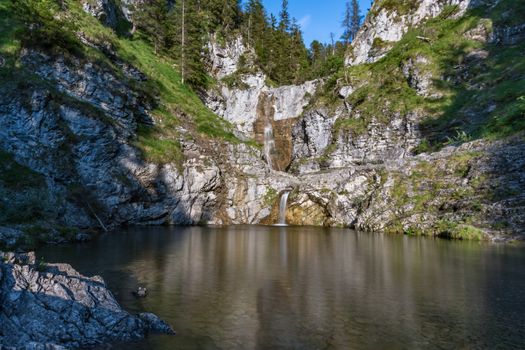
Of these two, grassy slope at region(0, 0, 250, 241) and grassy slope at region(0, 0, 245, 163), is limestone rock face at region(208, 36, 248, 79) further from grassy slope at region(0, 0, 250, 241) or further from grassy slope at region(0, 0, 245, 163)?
grassy slope at region(0, 0, 250, 241)

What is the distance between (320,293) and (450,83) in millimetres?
46729

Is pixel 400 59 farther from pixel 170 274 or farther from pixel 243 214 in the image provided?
pixel 170 274

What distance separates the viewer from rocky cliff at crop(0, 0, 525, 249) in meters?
30.6

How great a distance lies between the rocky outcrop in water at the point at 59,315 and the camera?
7930mm

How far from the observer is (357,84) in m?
59.2

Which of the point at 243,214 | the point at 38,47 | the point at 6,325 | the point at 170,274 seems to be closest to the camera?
the point at 6,325

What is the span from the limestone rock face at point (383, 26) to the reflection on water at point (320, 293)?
47.6 meters

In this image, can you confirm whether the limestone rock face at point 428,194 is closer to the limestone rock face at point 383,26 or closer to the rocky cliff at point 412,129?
the rocky cliff at point 412,129

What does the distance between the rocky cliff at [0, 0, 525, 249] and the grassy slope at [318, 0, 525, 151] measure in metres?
0.21

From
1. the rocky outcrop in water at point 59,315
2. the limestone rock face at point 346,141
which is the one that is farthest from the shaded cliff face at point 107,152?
the rocky outcrop in water at point 59,315

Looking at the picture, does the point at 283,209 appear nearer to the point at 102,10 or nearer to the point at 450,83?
the point at 450,83

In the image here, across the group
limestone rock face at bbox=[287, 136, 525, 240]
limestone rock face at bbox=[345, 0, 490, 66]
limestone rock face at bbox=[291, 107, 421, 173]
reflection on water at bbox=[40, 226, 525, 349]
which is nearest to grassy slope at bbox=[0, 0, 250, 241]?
reflection on water at bbox=[40, 226, 525, 349]

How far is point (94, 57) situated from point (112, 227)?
65.6 feet

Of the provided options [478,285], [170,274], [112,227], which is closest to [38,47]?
[112,227]
